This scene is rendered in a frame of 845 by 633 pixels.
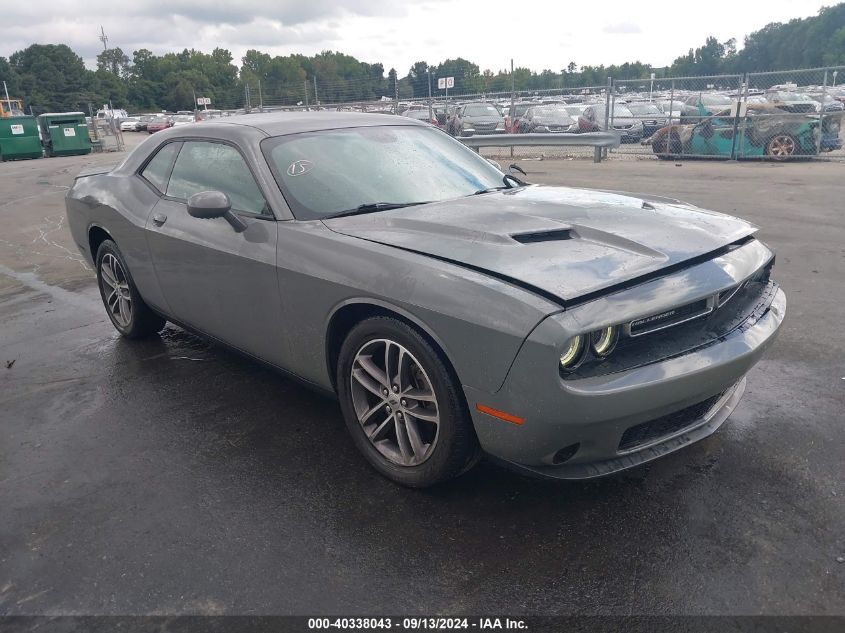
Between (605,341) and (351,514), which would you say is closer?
(605,341)

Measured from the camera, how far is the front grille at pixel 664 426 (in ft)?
8.47

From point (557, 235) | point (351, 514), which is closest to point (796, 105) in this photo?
point (557, 235)

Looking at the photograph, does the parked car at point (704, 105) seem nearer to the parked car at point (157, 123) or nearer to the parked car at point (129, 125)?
the parked car at point (157, 123)

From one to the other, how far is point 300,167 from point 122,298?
2167 millimetres

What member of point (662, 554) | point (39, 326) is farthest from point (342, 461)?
point (39, 326)

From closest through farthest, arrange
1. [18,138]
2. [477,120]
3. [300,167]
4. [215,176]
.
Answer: [300,167]
[215,176]
[477,120]
[18,138]

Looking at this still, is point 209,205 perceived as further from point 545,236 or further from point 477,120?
point 477,120

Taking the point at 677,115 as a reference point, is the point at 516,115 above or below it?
above

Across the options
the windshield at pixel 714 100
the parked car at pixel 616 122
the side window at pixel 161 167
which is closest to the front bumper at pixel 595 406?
the side window at pixel 161 167

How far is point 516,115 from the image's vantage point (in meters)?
22.1

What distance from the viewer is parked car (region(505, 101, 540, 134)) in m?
20.5

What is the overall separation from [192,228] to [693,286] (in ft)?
8.75

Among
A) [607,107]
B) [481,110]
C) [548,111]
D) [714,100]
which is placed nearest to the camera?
[607,107]

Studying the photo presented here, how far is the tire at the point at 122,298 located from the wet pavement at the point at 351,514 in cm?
50
